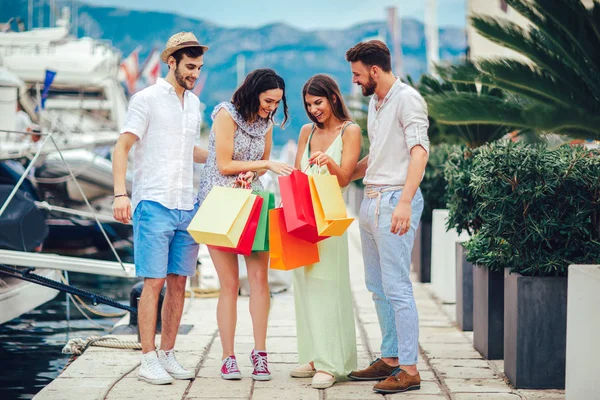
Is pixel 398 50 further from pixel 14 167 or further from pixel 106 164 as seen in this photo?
pixel 14 167

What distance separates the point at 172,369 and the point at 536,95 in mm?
3354

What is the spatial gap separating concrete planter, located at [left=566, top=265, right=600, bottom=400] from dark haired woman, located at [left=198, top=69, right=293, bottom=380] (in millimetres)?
1795

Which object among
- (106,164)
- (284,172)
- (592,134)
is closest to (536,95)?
(592,134)

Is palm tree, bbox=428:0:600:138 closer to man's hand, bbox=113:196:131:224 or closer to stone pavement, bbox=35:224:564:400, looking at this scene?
stone pavement, bbox=35:224:564:400

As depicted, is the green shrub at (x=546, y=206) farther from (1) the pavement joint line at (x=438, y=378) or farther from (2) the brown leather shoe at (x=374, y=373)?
(2) the brown leather shoe at (x=374, y=373)

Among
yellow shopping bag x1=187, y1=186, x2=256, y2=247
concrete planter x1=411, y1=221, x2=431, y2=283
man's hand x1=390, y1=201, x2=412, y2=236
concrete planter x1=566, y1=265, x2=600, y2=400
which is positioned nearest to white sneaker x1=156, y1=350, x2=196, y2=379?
yellow shopping bag x1=187, y1=186, x2=256, y2=247

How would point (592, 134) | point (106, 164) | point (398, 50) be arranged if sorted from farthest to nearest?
1. point (398, 50)
2. point (106, 164)
3. point (592, 134)

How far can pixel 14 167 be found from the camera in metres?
13.3

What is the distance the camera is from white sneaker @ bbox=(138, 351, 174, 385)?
5.12m

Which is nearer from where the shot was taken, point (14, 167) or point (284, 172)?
point (284, 172)

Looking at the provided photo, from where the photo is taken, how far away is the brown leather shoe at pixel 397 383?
4.89 metres

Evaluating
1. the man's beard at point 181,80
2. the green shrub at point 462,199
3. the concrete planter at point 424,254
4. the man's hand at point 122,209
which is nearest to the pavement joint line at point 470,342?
the concrete planter at point 424,254

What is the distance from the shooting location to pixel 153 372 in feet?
16.9

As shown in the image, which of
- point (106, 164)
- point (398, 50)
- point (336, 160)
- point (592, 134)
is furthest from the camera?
point (398, 50)
